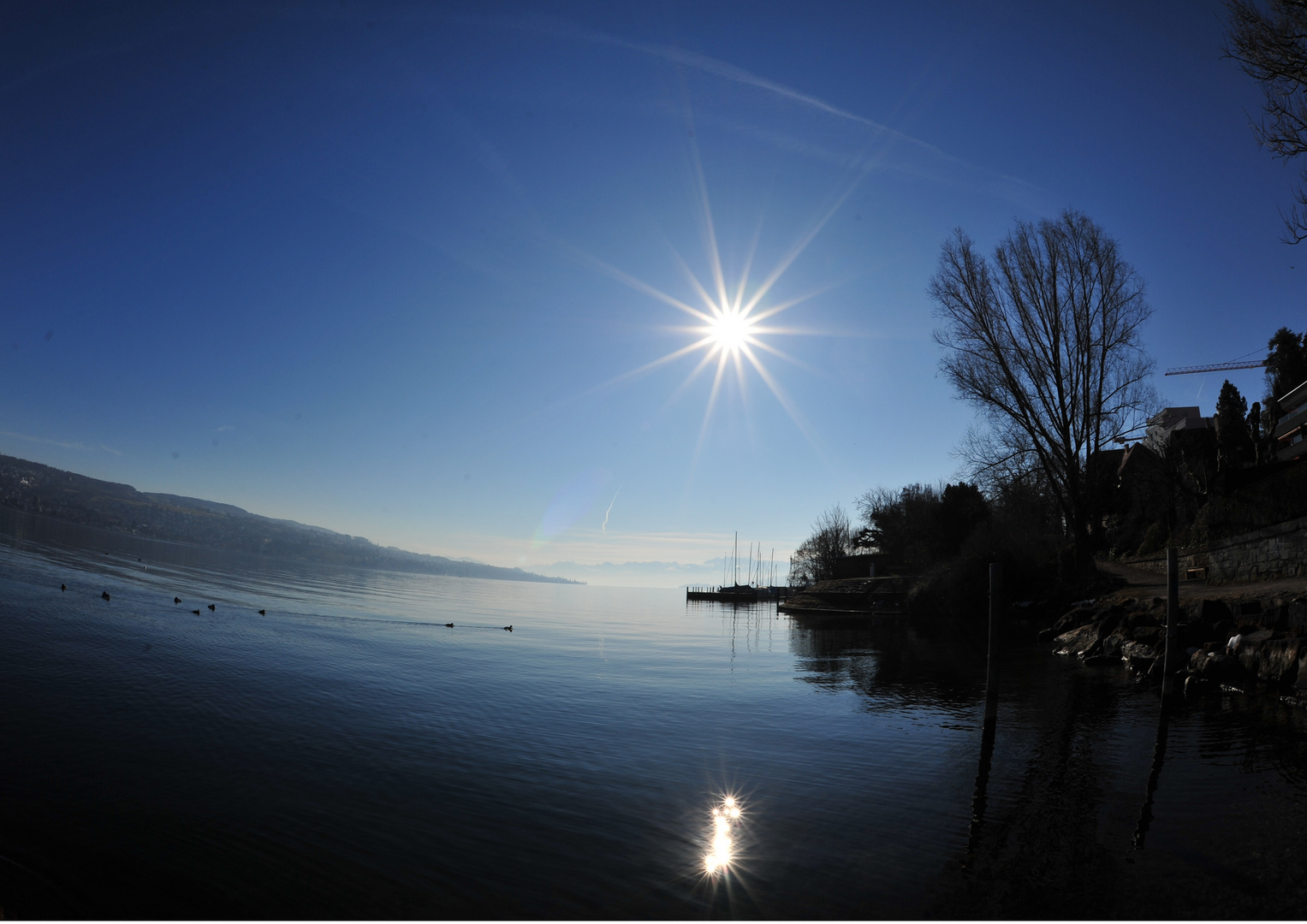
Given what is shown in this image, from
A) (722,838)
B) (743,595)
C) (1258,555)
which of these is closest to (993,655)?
(722,838)

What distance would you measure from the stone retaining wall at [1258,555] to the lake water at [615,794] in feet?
22.9

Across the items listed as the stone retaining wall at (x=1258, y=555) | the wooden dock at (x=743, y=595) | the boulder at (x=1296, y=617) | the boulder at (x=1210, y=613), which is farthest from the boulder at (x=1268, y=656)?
the wooden dock at (x=743, y=595)

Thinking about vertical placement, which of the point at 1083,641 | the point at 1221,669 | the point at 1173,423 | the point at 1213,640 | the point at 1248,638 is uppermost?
the point at 1173,423

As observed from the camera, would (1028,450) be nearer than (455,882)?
No

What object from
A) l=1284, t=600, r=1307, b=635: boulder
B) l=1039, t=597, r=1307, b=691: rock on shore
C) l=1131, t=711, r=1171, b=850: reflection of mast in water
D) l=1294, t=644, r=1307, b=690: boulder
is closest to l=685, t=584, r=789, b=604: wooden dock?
l=1039, t=597, r=1307, b=691: rock on shore

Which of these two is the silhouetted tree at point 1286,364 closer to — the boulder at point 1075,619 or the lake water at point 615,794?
the boulder at point 1075,619

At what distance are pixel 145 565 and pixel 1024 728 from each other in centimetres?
7995

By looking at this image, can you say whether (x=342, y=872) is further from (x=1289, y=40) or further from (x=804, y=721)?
(x=1289, y=40)

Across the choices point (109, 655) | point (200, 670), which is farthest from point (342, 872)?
point (109, 655)

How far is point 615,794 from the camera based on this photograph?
32.1 ft

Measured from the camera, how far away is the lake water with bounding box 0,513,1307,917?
21.2 ft

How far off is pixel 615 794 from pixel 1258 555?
24644 mm

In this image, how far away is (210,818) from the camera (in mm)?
8414

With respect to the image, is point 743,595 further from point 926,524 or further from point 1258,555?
point 1258,555
